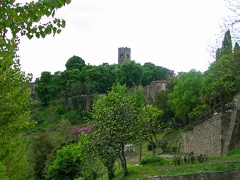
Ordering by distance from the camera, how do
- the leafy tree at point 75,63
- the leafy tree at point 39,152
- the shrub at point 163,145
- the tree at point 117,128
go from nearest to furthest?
the tree at point 117,128, the shrub at point 163,145, the leafy tree at point 39,152, the leafy tree at point 75,63

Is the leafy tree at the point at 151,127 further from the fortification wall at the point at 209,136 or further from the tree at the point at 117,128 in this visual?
the fortification wall at the point at 209,136

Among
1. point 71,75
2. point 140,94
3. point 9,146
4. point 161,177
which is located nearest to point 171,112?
point 140,94

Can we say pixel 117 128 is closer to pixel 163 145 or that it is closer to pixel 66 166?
pixel 163 145

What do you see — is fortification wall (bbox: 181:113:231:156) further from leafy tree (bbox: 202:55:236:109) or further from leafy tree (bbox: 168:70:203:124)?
leafy tree (bbox: 168:70:203:124)

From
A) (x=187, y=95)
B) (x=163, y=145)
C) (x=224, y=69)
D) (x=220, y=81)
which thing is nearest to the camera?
(x=224, y=69)

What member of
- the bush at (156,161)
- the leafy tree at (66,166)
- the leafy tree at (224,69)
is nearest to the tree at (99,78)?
the leafy tree at (66,166)

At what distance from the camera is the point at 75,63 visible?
11256 centimetres

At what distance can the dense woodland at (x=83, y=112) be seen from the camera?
32.8ft

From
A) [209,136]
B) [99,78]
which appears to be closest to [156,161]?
[209,136]

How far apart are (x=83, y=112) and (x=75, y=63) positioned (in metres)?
→ 30.9

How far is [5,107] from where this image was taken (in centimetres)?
1441

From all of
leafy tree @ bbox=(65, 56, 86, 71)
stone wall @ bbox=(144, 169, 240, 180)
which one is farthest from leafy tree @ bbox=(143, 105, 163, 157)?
leafy tree @ bbox=(65, 56, 86, 71)

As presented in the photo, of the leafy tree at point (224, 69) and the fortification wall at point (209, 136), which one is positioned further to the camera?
the fortification wall at point (209, 136)

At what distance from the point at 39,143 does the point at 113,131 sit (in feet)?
79.6
